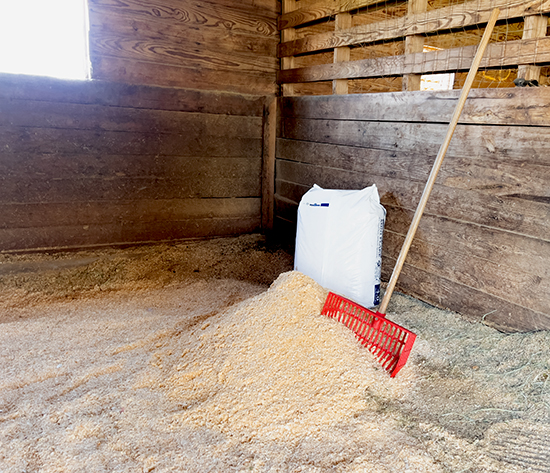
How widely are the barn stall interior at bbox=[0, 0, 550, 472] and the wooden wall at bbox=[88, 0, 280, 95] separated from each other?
0.06 feet

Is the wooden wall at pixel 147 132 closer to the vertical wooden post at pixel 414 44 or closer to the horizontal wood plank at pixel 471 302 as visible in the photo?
the vertical wooden post at pixel 414 44

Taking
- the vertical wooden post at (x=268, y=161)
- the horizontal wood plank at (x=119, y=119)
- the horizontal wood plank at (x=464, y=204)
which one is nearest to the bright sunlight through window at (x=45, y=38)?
the horizontal wood plank at (x=119, y=119)

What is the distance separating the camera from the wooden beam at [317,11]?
10.6 feet

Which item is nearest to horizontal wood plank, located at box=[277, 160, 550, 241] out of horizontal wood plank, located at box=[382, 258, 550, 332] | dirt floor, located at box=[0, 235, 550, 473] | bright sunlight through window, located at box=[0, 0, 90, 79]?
horizontal wood plank, located at box=[382, 258, 550, 332]

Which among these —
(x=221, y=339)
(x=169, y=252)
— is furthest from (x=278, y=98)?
(x=221, y=339)

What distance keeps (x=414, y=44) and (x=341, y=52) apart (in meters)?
0.71

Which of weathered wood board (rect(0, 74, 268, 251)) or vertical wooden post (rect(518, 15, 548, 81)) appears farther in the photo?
weathered wood board (rect(0, 74, 268, 251))

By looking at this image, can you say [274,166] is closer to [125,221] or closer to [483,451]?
[125,221]

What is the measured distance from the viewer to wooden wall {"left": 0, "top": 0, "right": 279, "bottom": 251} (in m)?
3.35

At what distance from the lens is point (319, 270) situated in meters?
2.91

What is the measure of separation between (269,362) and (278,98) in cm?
291

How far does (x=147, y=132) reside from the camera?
370cm

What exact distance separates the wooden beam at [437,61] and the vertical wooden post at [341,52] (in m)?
0.05

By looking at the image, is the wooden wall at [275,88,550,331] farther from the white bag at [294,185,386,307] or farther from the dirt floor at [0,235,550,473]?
the white bag at [294,185,386,307]
